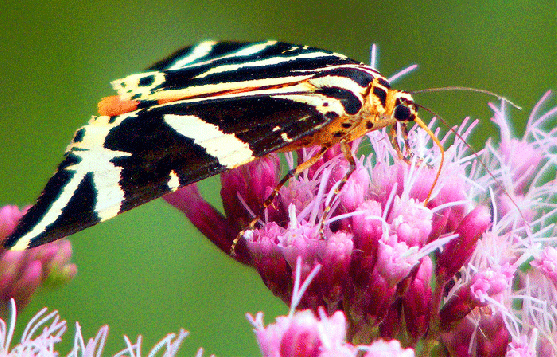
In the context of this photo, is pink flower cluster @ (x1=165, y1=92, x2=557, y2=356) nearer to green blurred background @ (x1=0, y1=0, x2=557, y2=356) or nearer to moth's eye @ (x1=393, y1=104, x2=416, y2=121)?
moth's eye @ (x1=393, y1=104, x2=416, y2=121)

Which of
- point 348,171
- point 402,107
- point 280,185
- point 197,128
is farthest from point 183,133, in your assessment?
point 402,107

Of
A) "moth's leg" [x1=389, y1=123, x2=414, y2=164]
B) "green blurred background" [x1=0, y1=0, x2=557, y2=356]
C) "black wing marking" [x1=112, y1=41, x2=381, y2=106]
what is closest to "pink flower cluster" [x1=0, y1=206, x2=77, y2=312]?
"green blurred background" [x1=0, y1=0, x2=557, y2=356]

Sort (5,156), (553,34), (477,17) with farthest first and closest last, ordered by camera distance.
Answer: (477,17), (553,34), (5,156)

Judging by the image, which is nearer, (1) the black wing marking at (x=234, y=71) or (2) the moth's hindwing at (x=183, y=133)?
(2) the moth's hindwing at (x=183, y=133)

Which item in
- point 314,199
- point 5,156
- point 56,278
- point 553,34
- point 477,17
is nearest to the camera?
point 314,199

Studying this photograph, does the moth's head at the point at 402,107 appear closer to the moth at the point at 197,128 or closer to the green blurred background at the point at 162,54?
the moth at the point at 197,128

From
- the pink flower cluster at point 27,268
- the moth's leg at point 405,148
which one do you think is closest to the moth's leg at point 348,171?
the moth's leg at point 405,148

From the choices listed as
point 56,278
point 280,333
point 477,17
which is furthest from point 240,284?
point 477,17

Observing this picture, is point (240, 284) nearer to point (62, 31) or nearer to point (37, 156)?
point (37, 156)

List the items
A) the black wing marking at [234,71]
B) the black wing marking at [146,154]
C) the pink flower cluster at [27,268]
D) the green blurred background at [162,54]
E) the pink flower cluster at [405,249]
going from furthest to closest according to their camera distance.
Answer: the green blurred background at [162,54]
the pink flower cluster at [27,268]
the black wing marking at [234,71]
the pink flower cluster at [405,249]
the black wing marking at [146,154]
